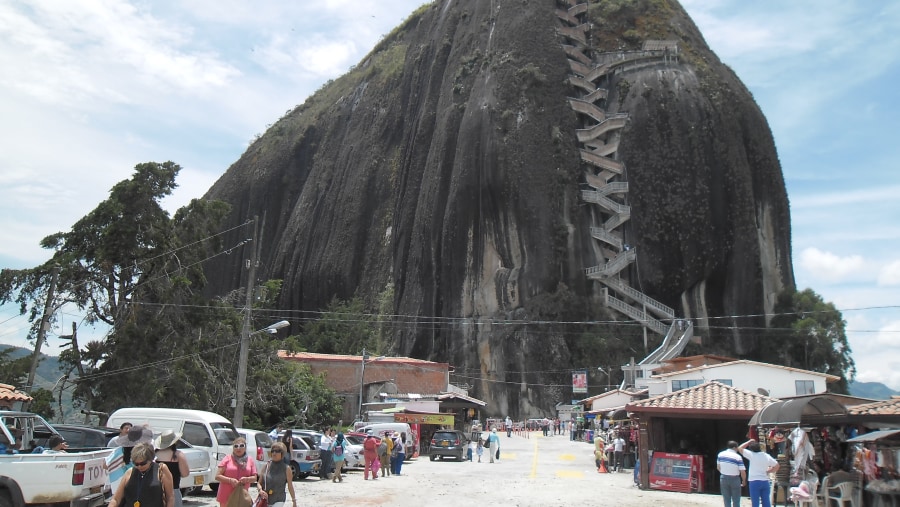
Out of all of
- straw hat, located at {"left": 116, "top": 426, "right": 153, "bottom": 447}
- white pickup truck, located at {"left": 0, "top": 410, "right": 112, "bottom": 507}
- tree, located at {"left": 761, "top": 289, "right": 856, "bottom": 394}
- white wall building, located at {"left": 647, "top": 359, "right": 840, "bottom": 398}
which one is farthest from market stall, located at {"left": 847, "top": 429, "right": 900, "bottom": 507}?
tree, located at {"left": 761, "top": 289, "right": 856, "bottom": 394}

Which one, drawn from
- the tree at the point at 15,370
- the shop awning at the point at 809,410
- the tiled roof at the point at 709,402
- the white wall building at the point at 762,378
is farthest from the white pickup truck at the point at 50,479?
the white wall building at the point at 762,378

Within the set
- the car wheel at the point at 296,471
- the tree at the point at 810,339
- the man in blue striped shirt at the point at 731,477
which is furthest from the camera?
the tree at the point at 810,339

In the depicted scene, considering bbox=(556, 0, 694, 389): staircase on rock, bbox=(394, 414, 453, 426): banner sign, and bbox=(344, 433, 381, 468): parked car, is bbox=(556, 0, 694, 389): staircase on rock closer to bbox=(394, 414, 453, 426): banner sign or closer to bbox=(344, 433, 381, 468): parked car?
bbox=(394, 414, 453, 426): banner sign

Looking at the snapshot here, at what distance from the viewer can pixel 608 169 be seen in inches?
2404

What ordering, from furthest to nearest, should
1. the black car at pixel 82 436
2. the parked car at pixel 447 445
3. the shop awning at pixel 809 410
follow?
the parked car at pixel 447 445, the black car at pixel 82 436, the shop awning at pixel 809 410

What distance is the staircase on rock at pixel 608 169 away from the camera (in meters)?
56.5

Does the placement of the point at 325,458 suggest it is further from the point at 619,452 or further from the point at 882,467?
the point at 882,467

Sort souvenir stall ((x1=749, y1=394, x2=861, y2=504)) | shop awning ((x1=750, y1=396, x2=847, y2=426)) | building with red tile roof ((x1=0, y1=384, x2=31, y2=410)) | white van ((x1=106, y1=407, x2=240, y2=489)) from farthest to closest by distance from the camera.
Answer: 1. building with red tile roof ((x1=0, y1=384, x2=31, y2=410))
2. white van ((x1=106, y1=407, x2=240, y2=489))
3. shop awning ((x1=750, y1=396, x2=847, y2=426))
4. souvenir stall ((x1=749, y1=394, x2=861, y2=504))

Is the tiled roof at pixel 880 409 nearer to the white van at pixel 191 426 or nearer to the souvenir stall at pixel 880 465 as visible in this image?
the souvenir stall at pixel 880 465

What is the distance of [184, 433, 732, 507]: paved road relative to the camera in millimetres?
15531

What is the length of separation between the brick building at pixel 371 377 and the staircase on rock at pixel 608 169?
13.9m

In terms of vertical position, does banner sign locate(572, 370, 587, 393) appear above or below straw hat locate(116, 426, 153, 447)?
above

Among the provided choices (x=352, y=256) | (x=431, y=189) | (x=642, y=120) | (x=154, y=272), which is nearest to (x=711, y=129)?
(x=642, y=120)

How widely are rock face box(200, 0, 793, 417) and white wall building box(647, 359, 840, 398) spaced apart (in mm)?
20262
